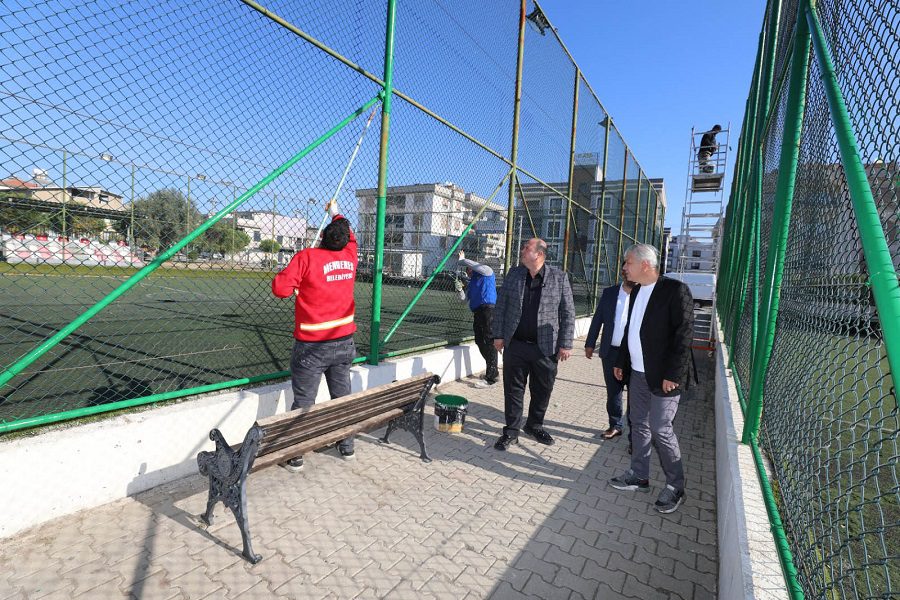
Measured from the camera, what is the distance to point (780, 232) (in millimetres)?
2676

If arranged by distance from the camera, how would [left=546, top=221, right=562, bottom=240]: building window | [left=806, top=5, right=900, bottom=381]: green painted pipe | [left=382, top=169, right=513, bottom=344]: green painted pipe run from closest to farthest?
[left=806, top=5, right=900, bottom=381]: green painted pipe → [left=382, top=169, right=513, bottom=344]: green painted pipe → [left=546, top=221, right=562, bottom=240]: building window

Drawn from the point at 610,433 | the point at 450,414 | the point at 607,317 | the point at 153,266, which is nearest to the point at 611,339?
the point at 607,317

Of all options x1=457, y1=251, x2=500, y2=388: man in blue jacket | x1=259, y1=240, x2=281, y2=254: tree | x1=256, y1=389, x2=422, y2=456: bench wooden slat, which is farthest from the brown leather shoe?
x1=259, y1=240, x2=281, y2=254: tree

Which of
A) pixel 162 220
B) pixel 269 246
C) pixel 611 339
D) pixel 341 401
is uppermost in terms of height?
pixel 162 220

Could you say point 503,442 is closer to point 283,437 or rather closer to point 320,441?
point 320,441

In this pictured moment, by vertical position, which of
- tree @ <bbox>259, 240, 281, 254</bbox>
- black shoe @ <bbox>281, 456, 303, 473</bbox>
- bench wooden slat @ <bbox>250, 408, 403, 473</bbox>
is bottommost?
black shoe @ <bbox>281, 456, 303, 473</bbox>

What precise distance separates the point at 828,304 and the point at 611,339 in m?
2.55

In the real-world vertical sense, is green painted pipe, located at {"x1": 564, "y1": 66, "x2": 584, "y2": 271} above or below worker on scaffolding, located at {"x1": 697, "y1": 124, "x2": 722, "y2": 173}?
below

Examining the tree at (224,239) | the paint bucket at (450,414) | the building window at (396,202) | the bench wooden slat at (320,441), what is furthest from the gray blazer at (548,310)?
the tree at (224,239)

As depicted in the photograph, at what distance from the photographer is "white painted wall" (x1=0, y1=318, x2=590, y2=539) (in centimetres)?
249

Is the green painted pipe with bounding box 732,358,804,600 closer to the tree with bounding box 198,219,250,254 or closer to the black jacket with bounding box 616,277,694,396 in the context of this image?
the black jacket with bounding box 616,277,694,396

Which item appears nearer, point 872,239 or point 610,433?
point 872,239

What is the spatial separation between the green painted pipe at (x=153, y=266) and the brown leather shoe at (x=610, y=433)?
12.6ft

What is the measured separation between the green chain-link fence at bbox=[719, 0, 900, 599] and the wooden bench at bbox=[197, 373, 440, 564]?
2.39 meters
